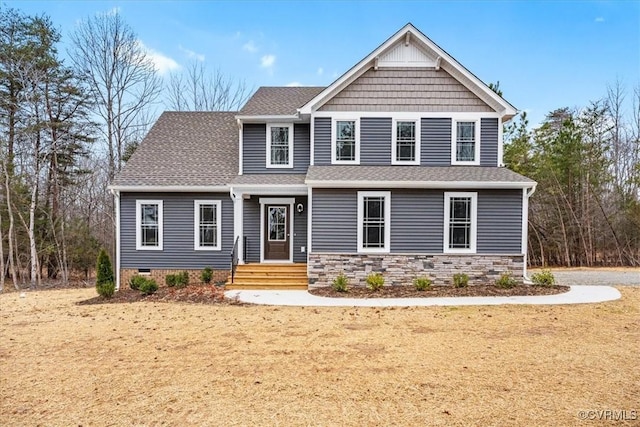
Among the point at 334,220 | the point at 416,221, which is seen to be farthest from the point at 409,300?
the point at 334,220

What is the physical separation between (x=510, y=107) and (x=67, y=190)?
21229 mm

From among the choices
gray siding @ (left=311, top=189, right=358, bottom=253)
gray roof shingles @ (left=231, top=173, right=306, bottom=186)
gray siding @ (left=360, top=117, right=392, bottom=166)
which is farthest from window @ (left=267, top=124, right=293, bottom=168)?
gray siding @ (left=360, top=117, right=392, bottom=166)

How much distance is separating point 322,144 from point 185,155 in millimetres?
5702

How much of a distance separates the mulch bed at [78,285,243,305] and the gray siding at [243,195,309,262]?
6.91ft

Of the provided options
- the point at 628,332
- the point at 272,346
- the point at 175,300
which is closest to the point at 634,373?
the point at 628,332

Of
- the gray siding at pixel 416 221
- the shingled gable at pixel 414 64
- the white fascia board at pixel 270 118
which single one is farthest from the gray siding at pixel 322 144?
the gray siding at pixel 416 221

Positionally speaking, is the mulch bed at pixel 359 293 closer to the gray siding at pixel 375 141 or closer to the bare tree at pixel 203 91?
the gray siding at pixel 375 141

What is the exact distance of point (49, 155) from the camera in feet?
58.1

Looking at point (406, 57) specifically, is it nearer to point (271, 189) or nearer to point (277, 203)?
point (271, 189)

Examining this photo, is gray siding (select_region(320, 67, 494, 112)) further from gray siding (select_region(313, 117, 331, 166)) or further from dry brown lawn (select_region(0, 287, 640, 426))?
dry brown lawn (select_region(0, 287, 640, 426))

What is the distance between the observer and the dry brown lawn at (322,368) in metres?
3.61

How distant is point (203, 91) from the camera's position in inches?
969

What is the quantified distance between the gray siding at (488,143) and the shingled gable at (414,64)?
531 mm

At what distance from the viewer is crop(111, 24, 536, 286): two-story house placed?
36.1 ft
